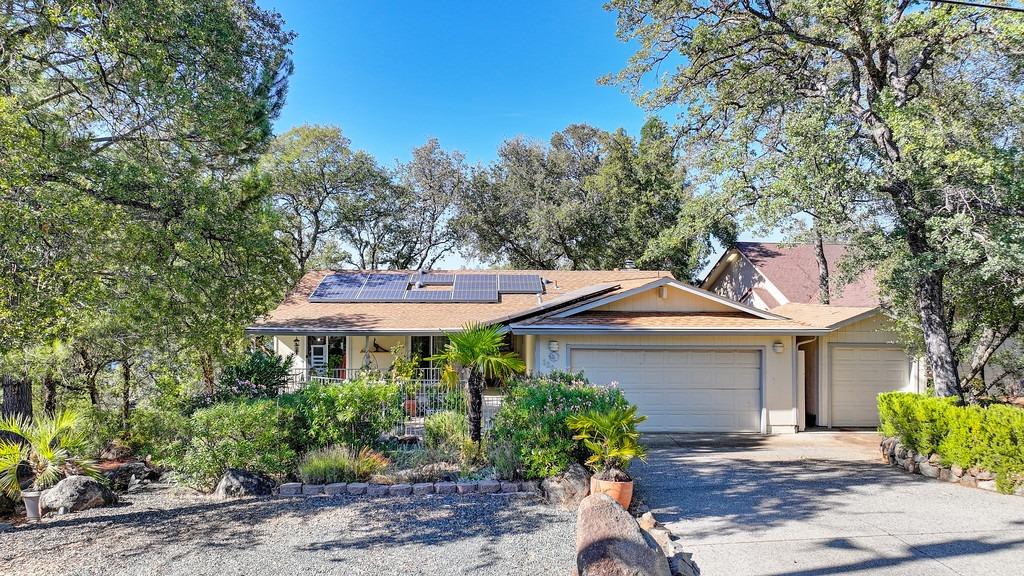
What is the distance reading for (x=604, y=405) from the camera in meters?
7.01

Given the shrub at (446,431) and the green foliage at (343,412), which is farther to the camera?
the shrub at (446,431)

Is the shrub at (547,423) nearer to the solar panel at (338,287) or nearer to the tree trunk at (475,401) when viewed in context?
the tree trunk at (475,401)

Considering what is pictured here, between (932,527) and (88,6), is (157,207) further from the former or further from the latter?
(932,527)

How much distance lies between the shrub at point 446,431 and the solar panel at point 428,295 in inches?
295

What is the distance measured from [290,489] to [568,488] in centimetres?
383

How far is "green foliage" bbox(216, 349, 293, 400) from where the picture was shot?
9.17m

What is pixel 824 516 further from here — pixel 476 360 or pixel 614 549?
pixel 476 360

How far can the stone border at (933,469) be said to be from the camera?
731 centimetres

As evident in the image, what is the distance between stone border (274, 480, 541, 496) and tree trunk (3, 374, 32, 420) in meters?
4.98

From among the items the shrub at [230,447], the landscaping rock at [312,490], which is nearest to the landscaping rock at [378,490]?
the landscaping rock at [312,490]

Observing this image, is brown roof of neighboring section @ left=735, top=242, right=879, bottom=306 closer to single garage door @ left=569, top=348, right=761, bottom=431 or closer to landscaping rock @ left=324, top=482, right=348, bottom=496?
single garage door @ left=569, top=348, right=761, bottom=431

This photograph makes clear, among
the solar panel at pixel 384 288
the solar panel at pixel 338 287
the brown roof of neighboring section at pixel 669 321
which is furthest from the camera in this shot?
the solar panel at pixel 384 288

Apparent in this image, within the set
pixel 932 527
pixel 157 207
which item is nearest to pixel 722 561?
pixel 932 527

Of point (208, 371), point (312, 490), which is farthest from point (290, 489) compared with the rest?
point (208, 371)
